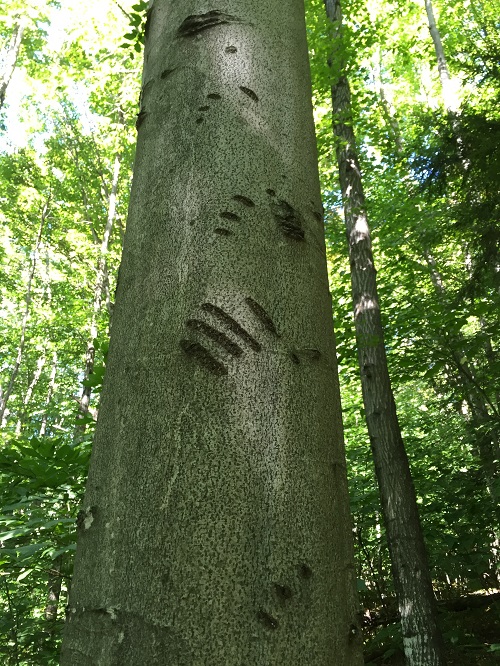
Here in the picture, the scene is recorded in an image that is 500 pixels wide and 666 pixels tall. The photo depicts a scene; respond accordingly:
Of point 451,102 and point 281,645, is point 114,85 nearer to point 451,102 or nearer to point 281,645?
point 451,102

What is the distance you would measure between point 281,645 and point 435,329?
5936 millimetres

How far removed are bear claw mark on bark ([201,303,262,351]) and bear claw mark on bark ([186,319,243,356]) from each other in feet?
0.06

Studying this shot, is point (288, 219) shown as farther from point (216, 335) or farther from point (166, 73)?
point (166, 73)

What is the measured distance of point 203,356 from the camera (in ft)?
2.68

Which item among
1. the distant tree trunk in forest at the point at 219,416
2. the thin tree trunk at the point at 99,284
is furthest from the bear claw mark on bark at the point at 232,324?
the thin tree trunk at the point at 99,284

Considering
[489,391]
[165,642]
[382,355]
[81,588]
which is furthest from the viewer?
[489,391]

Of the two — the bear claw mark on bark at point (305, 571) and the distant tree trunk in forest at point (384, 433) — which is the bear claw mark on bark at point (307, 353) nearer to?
the bear claw mark on bark at point (305, 571)

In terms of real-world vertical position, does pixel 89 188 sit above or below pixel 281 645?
above

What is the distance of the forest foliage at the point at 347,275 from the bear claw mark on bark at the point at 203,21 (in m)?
1.47

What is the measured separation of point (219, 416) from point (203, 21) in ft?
3.42

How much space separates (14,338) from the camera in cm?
2008

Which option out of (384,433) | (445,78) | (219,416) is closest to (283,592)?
(219,416)

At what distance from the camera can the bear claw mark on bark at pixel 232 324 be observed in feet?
2.76

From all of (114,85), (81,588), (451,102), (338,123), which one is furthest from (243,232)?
(114,85)
